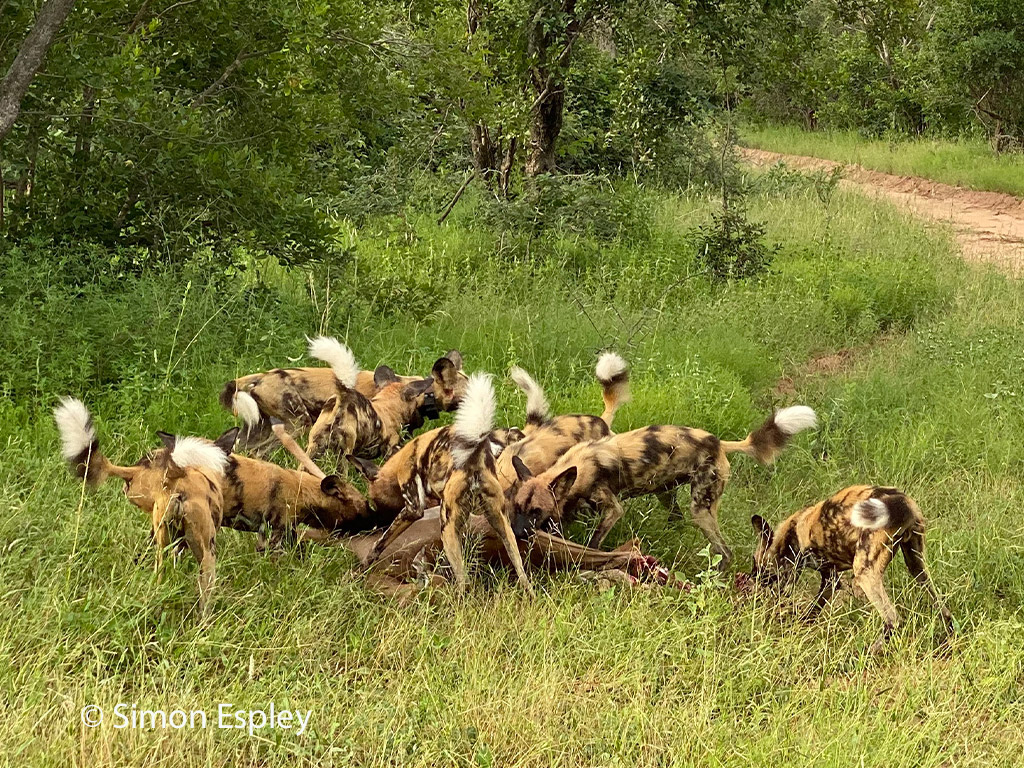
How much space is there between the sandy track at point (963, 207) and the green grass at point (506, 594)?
142 inches

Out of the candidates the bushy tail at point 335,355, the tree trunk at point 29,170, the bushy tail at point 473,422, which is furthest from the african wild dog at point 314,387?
the tree trunk at point 29,170

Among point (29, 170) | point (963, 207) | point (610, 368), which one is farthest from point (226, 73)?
point (963, 207)

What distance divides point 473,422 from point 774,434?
4.42 ft

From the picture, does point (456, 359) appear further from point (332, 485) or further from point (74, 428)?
point (74, 428)

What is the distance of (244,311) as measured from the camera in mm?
5309

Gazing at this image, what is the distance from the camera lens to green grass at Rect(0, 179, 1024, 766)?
106 inches

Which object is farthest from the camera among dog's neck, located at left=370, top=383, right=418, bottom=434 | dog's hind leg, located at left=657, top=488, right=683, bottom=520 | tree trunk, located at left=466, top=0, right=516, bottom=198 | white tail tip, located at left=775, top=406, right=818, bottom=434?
tree trunk, located at left=466, top=0, right=516, bottom=198

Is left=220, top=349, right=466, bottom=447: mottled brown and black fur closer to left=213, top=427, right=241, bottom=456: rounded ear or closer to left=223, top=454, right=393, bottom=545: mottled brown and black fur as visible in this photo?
left=213, top=427, right=241, bottom=456: rounded ear

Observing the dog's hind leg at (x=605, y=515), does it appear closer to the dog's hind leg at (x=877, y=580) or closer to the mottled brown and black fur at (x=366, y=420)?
the dog's hind leg at (x=877, y=580)

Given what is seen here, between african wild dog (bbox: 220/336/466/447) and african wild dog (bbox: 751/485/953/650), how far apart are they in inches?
61.0

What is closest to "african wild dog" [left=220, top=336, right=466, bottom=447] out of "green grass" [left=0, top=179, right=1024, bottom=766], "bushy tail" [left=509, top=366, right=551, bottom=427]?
"green grass" [left=0, top=179, right=1024, bottom=766]

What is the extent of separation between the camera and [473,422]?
11.0 feet

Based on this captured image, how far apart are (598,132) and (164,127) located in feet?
20.7

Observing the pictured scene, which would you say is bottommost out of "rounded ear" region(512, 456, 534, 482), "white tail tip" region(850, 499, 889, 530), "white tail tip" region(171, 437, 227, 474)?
"rounded ear" region(512, 456, 534, 482)
